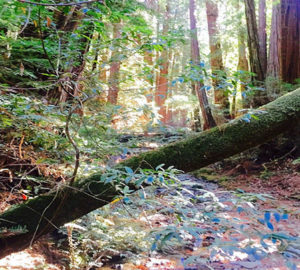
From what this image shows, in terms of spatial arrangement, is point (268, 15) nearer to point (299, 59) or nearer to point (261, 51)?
point (261, 51)

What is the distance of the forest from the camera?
5.90ft

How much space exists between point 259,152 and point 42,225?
8.03m

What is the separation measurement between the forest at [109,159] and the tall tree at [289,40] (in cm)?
356

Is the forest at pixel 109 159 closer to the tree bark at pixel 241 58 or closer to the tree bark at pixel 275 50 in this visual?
the tree bark at pixel 241 58

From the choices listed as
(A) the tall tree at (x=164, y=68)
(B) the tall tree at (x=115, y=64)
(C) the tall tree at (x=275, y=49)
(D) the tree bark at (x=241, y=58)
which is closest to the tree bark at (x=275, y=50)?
(C) the tall tree at (x=275, y=49)

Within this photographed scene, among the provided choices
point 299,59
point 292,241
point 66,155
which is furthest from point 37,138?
point 299,59

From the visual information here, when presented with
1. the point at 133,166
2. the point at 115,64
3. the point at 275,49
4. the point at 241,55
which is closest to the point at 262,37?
the point at 275,49

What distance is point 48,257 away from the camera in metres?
3.51

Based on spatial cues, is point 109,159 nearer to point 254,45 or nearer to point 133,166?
point 133,166

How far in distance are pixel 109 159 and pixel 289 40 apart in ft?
26.9

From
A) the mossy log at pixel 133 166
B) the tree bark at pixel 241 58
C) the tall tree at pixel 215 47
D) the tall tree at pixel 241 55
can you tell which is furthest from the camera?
the tall tree at pixel 215 47

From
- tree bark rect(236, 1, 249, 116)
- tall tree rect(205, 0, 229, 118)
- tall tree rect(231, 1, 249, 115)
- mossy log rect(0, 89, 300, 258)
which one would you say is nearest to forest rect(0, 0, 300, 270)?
mossy log rect(0, 89, 300, 258)

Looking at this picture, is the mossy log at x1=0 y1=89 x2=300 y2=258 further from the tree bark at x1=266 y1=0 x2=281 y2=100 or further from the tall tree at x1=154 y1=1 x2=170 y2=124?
the tree bark at x1=266 y1=0 x2=281 y2=100

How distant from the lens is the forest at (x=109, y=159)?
5.90 ft
